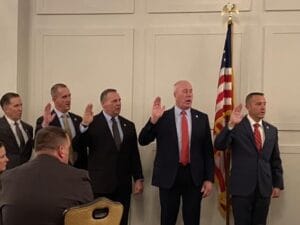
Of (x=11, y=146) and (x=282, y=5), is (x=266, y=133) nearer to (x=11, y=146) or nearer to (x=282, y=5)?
(x=282, y=5)

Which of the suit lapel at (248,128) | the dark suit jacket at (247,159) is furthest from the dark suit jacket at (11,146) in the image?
the suit lapel at (248,128)

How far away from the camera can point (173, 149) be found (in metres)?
5.02

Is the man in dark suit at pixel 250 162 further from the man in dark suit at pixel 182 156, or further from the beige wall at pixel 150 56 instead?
the beige wall at pixel 150 56

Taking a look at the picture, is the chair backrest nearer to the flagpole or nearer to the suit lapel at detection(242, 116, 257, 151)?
the suit lapel at detection(242, 116, 257, 151)

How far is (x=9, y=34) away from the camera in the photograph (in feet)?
20.1

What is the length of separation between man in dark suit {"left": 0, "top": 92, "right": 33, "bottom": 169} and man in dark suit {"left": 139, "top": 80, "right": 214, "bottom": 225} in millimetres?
1147

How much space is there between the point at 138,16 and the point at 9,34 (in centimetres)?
149

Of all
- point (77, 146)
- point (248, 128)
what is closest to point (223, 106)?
point (248, 128)

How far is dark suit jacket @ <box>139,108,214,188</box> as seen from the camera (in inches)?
197

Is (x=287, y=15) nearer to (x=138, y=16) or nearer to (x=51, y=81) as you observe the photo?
(x=138, y=16)

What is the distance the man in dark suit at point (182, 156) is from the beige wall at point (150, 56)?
2.78 feet

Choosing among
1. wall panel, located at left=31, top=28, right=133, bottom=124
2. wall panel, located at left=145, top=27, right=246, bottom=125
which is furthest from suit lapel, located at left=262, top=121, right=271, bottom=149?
wall panel, located at left=31, top=28, right=133, bottom=124

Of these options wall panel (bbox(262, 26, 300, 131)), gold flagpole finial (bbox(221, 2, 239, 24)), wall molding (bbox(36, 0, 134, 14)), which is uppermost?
wall molding (bbox(36, 0, 134, 14))

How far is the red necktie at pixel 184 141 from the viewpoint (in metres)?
5.01
